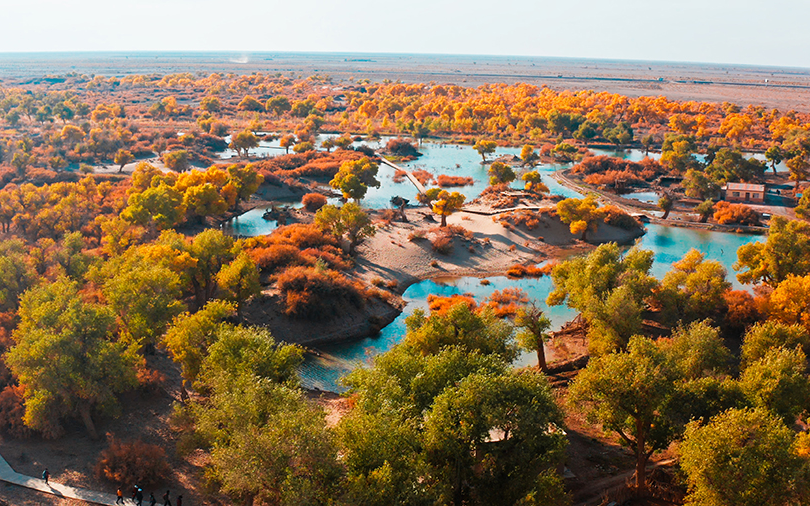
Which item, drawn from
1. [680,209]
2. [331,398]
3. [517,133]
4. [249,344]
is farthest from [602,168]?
[249,344]

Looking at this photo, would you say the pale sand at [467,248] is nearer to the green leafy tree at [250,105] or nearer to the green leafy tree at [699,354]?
the green leafy tree at [699,354]

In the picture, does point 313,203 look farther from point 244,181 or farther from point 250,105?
point 250,105

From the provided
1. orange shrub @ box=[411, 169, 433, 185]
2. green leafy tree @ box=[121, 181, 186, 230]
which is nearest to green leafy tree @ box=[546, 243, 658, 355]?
green leafy tree @ box=[121, 181, 186, 230]

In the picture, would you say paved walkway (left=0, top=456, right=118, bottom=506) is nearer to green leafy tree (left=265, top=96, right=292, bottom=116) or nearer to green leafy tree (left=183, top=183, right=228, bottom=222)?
green leafy tree (left=183, top=183, right=228, bottom=222)

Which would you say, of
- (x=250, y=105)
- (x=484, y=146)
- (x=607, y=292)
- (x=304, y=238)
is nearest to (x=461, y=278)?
(x=304, y=238)

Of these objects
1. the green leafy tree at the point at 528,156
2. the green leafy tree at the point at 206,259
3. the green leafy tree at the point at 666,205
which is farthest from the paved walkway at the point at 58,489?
the green leafy tree at the point at 528,156

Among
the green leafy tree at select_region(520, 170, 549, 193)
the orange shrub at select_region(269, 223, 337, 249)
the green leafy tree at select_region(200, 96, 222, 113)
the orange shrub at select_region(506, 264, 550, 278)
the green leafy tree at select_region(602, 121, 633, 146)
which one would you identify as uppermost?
the green leafy tree at select_region(200, 96, 222, 113)
